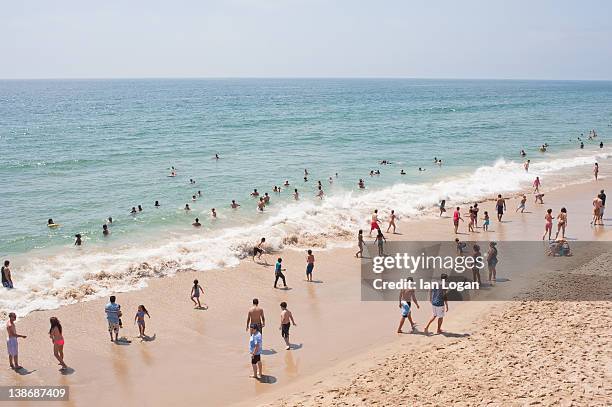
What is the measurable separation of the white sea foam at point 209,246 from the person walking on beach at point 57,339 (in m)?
3.34

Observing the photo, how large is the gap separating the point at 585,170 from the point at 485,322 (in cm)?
2743

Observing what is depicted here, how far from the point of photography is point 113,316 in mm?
12234

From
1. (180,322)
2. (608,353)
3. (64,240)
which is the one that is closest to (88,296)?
(180,322)

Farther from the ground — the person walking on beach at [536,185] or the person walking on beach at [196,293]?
the person walking on beach at [536,185]

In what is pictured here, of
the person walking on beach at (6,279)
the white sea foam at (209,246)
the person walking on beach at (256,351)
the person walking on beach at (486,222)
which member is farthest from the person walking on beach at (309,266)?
the person walking on beach at (6,279)

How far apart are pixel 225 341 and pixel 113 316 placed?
2807 millimetres

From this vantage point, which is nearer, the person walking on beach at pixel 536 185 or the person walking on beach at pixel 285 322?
the person walking on beach at pixel 285 322

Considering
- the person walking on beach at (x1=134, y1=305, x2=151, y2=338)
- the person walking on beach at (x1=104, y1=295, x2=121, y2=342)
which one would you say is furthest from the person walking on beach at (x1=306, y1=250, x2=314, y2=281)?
the person walking on beach at (x1=104, y1=295, x2=121, y2=342)

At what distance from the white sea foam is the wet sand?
744 millimetres

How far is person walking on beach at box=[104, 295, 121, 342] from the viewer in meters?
12.2

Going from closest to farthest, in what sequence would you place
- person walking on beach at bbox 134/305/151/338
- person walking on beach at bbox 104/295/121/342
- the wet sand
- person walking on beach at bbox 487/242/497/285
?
the wet sand, person walking on beach at bbox 104/295/121/342, person walking on beach at bbox 134/305/151/338, person walking on beach at bbox 487/242/497/285

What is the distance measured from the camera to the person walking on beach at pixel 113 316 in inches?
479

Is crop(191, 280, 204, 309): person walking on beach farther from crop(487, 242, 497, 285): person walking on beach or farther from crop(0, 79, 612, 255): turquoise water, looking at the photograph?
crop(0, 79, 612, 255): turquoise water

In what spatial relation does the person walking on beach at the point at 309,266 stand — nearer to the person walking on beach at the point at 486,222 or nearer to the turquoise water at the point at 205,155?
the turquoise water at the point at 205,155
